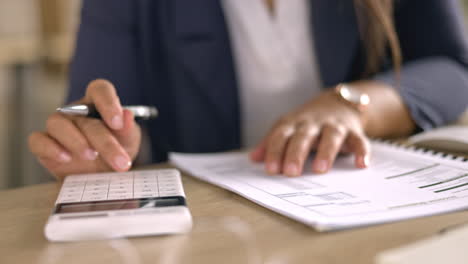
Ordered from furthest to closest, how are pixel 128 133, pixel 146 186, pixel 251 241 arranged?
1. pixel 128 133
2. pixel 146 186
3. pixel 251 241

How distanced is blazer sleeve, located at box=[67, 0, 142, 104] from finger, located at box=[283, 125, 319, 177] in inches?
12.7

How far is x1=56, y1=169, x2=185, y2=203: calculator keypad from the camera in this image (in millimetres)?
411

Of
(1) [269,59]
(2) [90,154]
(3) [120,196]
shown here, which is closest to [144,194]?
(3) [120,196]

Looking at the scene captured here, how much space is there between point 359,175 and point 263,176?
0.33 ft

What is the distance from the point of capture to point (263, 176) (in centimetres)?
51

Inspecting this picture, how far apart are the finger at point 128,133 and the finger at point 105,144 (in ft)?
0.06

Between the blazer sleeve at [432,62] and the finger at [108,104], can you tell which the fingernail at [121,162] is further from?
the blazer sleeve at [432,62]

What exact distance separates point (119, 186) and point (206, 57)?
44 cm

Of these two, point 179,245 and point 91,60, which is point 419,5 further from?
point 179,245

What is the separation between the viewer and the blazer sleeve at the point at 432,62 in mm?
723

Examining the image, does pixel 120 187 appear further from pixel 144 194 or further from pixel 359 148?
pixel 359 148

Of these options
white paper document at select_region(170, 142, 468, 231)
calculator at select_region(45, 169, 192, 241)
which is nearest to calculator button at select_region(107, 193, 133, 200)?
calculator at select_region(45, 169, 192, 241)

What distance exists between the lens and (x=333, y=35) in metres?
0.87

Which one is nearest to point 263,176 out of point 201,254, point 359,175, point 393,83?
point 359,175
